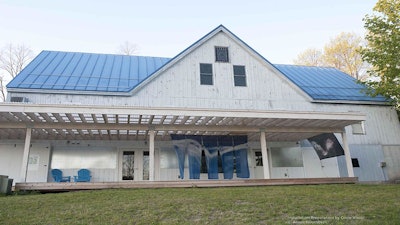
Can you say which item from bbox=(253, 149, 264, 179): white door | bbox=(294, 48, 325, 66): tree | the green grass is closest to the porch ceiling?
the green grass

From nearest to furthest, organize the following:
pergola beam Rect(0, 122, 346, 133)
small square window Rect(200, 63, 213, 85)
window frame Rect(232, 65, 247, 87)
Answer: pergola beam Rect(0, 122, 346, 133) < small square window Rect(200, 63, 213, 85) < window frame Rect(232, 65, 247, 87)

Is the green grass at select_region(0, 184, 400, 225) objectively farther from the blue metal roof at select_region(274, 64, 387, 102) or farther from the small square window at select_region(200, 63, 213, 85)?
the blue metal roof at select_region(274, 64, 387, 102)

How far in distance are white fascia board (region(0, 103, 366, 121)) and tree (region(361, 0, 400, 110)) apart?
5436 millimetres

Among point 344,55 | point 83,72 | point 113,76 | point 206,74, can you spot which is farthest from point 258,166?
point 344,55

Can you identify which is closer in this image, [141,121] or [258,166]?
[141,121]

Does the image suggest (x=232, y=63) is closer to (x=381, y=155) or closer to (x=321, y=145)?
(x=321, y=145)

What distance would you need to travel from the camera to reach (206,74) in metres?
16.2

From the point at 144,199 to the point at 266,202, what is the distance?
3037mm

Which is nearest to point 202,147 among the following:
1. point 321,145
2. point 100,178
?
point 100,178

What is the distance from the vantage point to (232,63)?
1656 cm

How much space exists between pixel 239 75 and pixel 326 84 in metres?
6.42

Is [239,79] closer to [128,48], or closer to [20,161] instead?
[20,161]

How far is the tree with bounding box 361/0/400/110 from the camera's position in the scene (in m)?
16.6

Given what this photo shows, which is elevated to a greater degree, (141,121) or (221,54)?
(221,54)
